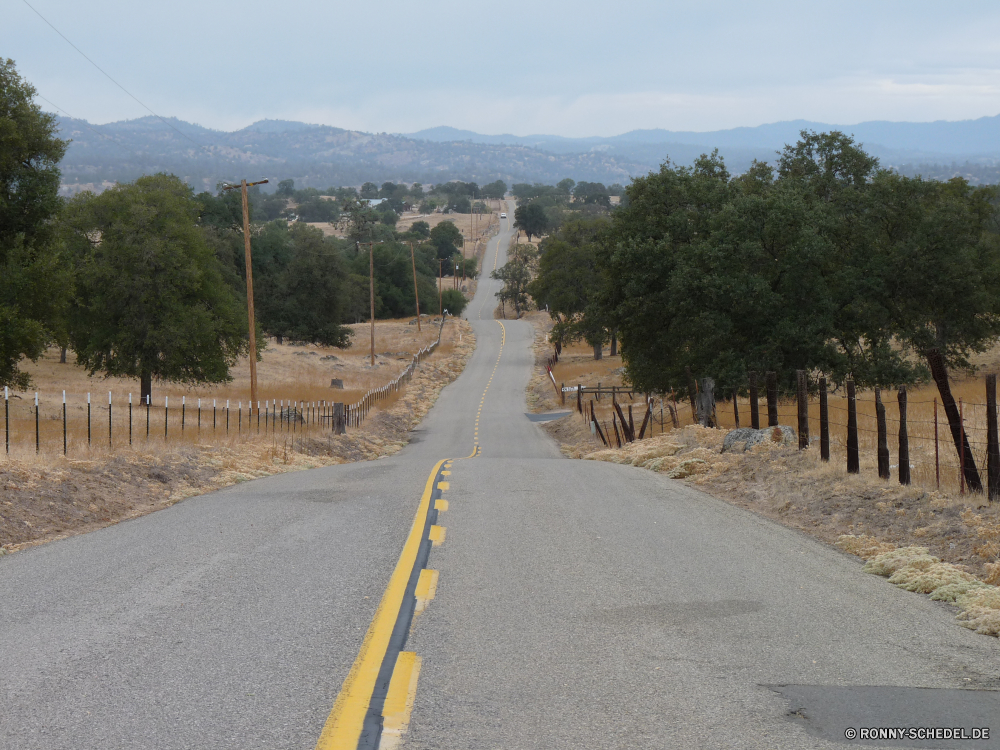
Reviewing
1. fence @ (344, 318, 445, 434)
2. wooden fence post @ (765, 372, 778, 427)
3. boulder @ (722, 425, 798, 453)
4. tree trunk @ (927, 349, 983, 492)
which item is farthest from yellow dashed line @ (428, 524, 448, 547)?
fence @ (344, 318, 445, 434)

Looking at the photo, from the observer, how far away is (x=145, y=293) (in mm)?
38906

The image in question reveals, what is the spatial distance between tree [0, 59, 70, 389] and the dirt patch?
8320 millimetres

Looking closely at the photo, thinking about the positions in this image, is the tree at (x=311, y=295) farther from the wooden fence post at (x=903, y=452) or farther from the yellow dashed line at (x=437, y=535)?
the yellow dashed line at (x=437, y=535)

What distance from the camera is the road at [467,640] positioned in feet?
14.6

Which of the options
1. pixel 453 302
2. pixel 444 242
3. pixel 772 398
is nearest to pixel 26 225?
pixel 772 398

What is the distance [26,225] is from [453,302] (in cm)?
11221

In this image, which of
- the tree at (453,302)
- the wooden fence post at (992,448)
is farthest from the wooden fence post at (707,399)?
the tree at (453,302)

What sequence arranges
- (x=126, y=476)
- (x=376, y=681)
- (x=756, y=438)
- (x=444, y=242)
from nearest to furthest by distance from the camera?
(x=376, y=681)
(x=126, y=476)
(x=756, y=438)
(x=444, y=242)

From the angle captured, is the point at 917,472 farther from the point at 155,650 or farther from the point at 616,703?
the point at 155,650

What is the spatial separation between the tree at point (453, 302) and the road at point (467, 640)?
129m

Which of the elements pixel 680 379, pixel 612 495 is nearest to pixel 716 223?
pixel 680 379

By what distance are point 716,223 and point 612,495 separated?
65.8ft

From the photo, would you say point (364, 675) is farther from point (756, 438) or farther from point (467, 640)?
point (756, 438)

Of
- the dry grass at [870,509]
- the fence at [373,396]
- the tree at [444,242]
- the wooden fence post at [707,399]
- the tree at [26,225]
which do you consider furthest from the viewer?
the tree at [444,242]
